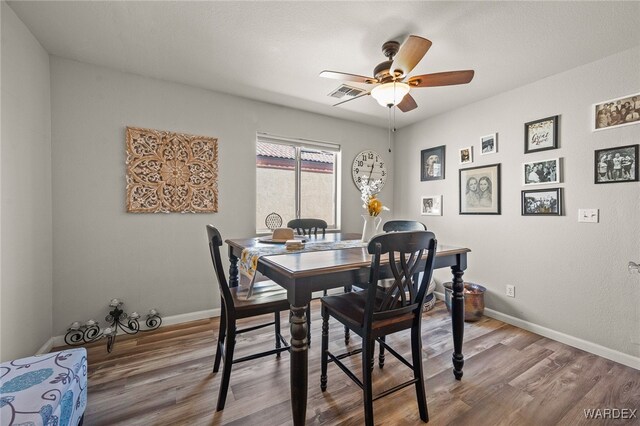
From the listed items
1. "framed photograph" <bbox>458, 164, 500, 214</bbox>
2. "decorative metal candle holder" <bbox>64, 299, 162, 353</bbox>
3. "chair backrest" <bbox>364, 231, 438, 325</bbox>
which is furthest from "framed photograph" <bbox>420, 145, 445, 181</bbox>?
"decorative metal candle holder" <bbox>64, 299, 162, 353</bbox>

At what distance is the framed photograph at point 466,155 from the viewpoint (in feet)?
10.1

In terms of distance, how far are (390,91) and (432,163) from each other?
2003 millimetres

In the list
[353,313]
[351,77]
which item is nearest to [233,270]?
[353,313]

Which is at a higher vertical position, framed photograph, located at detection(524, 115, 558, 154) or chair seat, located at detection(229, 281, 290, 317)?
framed photograph, located at detection(524, 115, 558, 154)

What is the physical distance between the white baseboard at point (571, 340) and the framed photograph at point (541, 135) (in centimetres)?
167

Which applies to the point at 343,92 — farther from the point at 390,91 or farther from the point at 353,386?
the point at 353,386

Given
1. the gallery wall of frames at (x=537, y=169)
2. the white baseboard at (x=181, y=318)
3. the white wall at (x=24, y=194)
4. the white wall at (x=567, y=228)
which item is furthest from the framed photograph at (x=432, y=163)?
the white wall at (x=24, y=194)

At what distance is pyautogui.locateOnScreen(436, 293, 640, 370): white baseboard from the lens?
1.99 metres

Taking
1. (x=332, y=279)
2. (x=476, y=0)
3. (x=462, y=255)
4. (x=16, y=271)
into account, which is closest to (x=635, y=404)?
(x=462, y=255)

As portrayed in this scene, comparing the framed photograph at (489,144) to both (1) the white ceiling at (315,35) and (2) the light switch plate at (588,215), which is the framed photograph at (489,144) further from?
(2) the light switch plate at (588,215)

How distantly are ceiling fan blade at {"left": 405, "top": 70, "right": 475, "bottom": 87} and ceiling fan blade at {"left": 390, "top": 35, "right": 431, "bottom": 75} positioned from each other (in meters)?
0.11

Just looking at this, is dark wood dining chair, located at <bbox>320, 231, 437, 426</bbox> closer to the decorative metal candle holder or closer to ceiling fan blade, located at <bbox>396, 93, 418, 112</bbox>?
ceiling fan blade, located at <bbox>396, 93, 418, 112</bbox>

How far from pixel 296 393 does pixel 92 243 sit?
224 centimetres

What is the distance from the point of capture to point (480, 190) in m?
2.98
